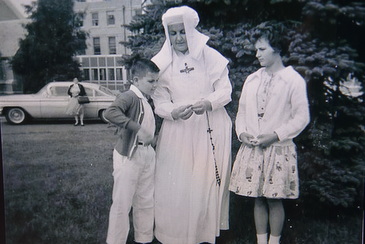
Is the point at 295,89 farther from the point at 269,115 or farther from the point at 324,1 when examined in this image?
the point at 324,1

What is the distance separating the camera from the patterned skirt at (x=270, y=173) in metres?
2.42

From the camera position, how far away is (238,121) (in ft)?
8.32

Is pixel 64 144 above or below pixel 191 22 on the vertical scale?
below

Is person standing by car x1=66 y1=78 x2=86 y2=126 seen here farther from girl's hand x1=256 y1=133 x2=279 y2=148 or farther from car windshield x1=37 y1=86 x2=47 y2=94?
girl's hand x1=256 y1=133 x2=279 y2=148

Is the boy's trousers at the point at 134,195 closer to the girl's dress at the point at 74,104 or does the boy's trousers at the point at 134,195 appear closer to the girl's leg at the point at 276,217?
the girl's dress at the point at 74,104

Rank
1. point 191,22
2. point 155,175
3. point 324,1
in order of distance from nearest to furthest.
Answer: point 324,1
point 191,22
point 155,175

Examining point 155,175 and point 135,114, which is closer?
point 135,114

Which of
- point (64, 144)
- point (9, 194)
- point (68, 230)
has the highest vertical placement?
point (64, 144)


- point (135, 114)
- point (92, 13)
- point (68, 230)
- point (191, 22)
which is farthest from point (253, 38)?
point (68, 230)

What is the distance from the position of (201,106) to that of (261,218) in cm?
85

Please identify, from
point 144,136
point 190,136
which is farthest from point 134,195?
point 190,136

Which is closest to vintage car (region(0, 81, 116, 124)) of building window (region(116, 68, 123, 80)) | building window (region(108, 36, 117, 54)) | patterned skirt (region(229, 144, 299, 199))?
building window (region(116, 68, 123, 80))

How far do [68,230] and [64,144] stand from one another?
63 cm

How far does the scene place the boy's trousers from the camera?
101 inches
